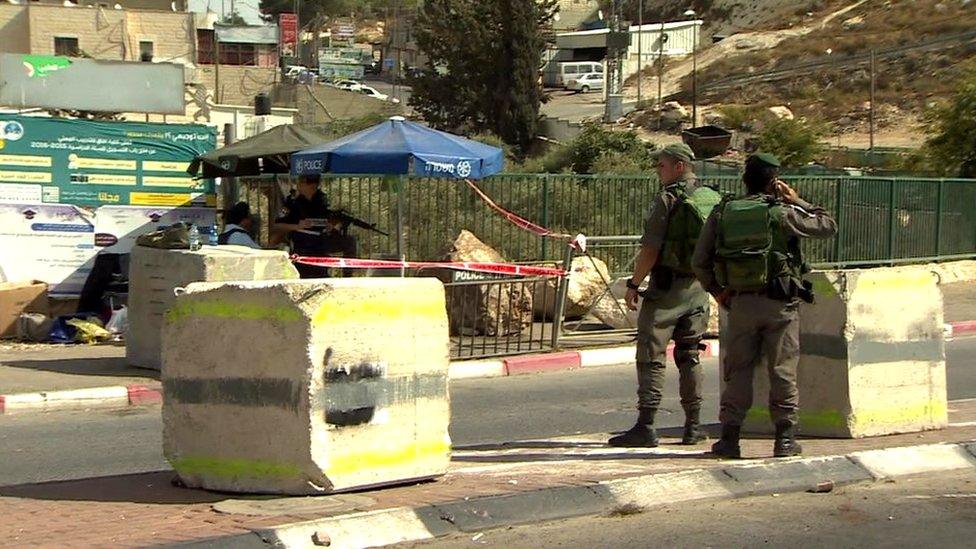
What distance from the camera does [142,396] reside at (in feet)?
37.2

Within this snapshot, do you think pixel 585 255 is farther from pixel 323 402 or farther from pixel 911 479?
pixel 323 402

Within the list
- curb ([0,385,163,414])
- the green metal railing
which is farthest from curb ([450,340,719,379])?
curb ([0,385,163,414])

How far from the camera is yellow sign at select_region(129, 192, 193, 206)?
1524 cm

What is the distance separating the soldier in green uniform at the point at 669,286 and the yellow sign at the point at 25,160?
9.22 m

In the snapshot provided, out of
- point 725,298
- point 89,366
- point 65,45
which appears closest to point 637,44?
point 65,45

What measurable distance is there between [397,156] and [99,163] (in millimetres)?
3959

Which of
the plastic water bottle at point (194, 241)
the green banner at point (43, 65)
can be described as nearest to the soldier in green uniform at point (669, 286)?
the plastic water bottle at point (194, 241)

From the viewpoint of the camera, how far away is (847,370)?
7988 millimetres

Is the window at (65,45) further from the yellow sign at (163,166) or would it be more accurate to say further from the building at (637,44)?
the yellow sign at (163,166)

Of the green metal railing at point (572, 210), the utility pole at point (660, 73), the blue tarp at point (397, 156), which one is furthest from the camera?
the utility pole at point (660, 73)

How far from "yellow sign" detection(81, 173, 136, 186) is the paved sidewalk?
813 centimetres

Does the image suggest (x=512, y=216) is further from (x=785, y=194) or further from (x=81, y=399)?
(x=785, y=194)

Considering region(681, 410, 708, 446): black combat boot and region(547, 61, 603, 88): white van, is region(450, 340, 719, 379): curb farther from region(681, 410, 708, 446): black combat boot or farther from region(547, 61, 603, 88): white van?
region(547, 61, 603, 88): white van

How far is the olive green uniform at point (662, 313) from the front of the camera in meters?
7.68
